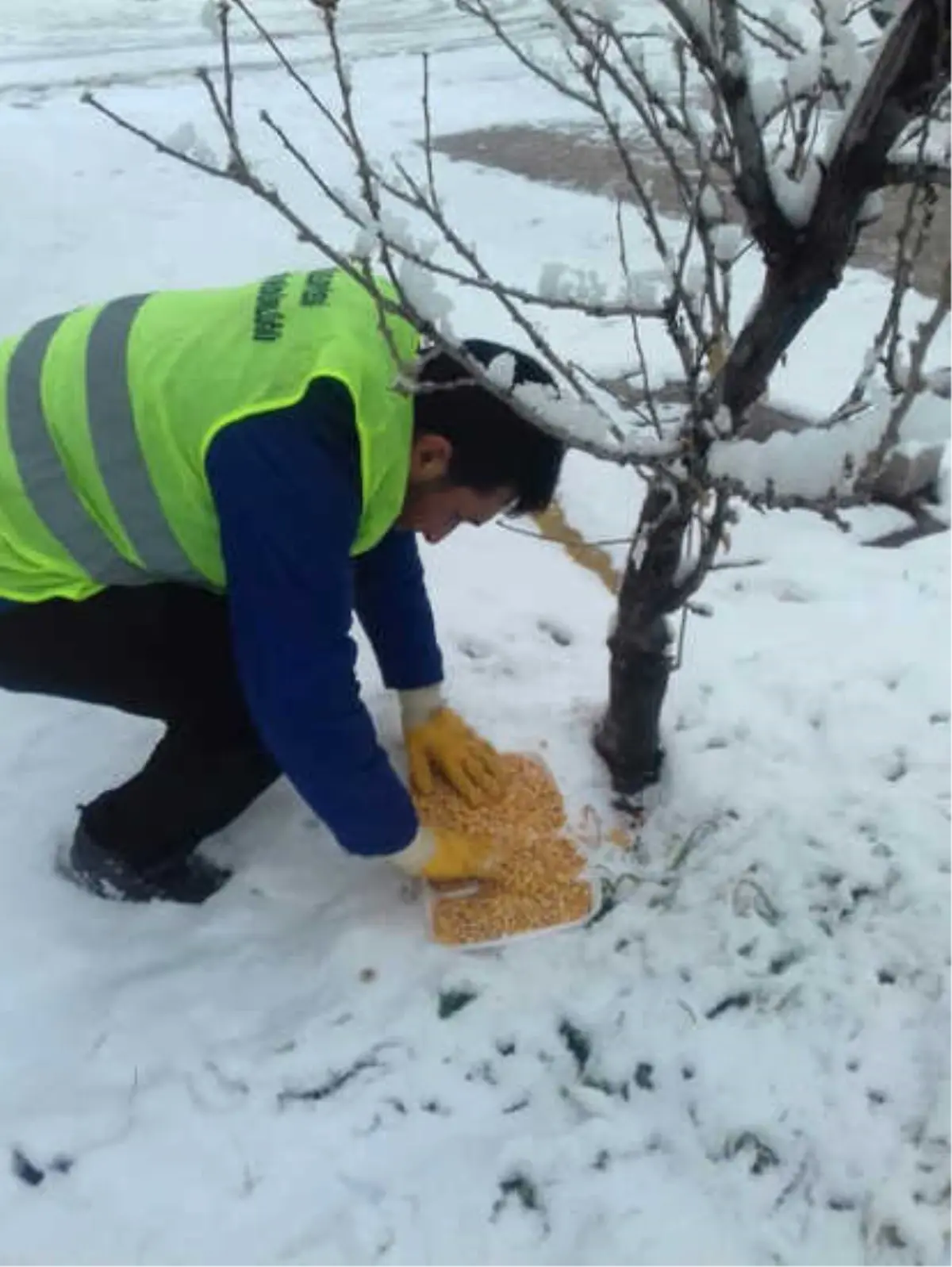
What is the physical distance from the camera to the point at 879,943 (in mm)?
2240

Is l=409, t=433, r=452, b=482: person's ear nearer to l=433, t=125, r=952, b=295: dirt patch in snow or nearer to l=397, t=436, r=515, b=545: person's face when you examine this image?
l=397, t=436, r=515, b=545: person's face

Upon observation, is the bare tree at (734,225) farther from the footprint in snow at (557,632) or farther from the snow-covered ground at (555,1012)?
the footprint in snow at (557,632)

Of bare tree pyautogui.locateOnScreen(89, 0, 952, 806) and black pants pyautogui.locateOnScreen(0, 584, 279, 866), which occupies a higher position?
bare tree pyautogui.locateOnScreen(89, 0, 952, 806)

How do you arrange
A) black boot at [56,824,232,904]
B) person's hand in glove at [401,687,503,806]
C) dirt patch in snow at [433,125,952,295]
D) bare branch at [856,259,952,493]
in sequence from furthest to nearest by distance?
1. dirt patch in snow at [433,125,952,295]
2. person's hand in glove at [401,687,503,806]
3. black boot at [56,824,232,904]
4. bare branch at [856,259,952,493]

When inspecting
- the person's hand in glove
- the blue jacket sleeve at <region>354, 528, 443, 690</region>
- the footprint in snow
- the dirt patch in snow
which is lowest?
the dirt patch in snow

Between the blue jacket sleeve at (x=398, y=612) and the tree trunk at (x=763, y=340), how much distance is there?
1.13 ft

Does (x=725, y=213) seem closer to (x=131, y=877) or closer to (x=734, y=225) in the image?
(x=734, y=225)

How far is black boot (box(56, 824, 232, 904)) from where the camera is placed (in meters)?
2.36

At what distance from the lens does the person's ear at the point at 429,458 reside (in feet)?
6.42

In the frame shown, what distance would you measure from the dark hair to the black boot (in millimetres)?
882

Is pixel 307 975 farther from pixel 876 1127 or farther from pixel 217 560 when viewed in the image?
pixel 876 1127

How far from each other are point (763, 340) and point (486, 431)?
397 millimetres

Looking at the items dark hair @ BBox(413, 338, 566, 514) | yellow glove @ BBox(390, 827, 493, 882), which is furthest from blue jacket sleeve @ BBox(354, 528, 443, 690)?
dark hair @ BBox(413, 338, 566, 514)

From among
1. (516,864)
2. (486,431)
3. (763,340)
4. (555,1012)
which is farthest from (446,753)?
(763,340)
